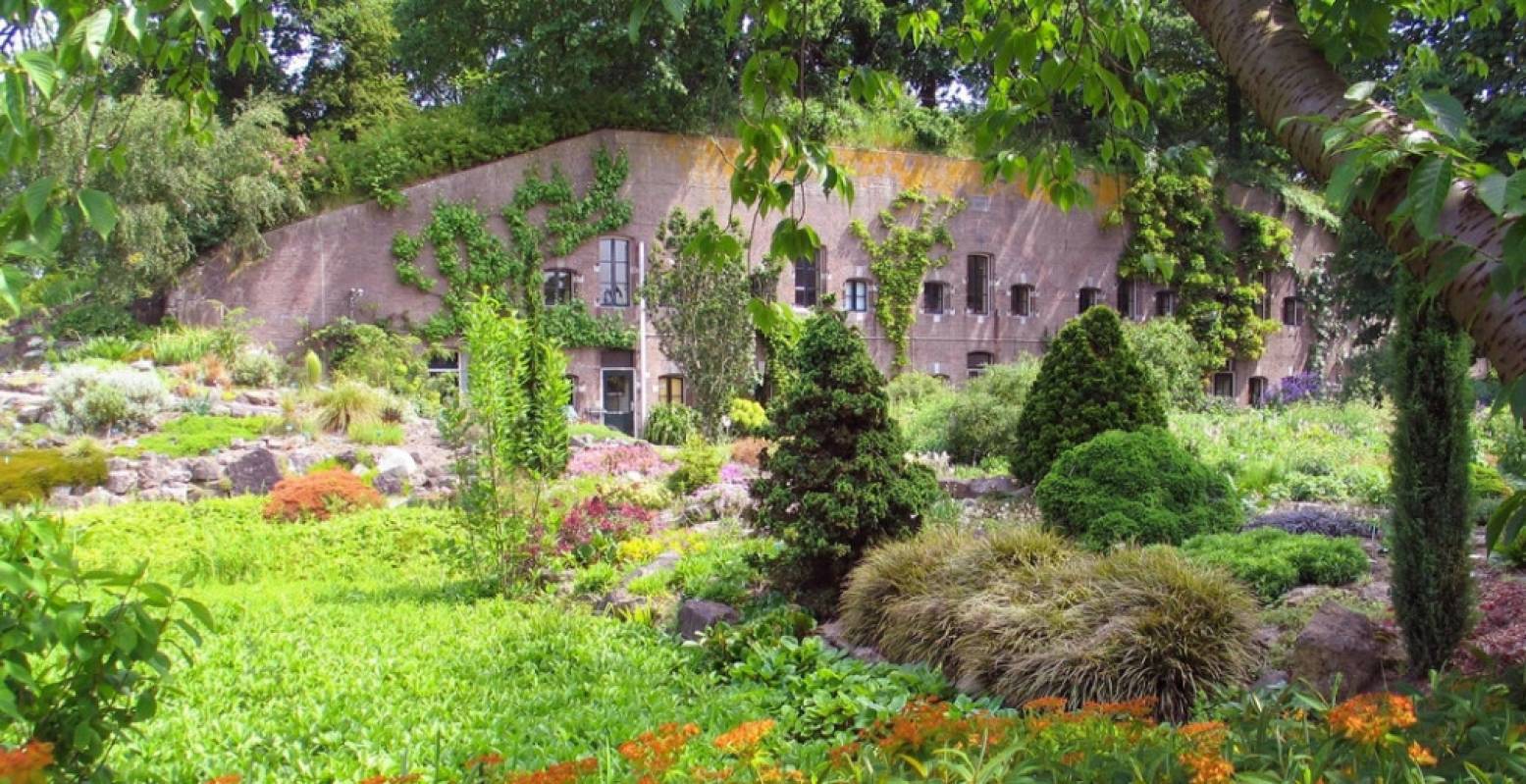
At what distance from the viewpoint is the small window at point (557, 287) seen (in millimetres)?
22125

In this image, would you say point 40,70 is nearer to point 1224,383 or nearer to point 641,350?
point 641,350

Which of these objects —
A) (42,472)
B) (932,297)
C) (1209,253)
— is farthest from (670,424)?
(1209,253)

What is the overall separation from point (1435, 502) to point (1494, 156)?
17.6m

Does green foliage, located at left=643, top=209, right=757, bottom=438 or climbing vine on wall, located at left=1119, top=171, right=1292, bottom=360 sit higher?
climbing vine on wall, located at left=1119, top=171, right=1292, bottom=360

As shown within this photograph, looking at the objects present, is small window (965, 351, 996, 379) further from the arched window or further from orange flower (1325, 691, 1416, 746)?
orange flower (1325, 691, 1416, 746)

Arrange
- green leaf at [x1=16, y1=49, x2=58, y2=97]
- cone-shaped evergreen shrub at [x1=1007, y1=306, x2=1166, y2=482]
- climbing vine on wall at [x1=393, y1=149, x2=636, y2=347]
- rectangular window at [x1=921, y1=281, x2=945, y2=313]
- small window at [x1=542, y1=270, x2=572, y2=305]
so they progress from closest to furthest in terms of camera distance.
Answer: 1. green leaf at [x1=16, y1=49, x2=58, y2=97]
2. cone-shaped evergreen shrub at [x1=1007, y1=306, x2=1166, y2=482]
3. climbing vine on wall at [x1=393, y1=149, x2=636, y2=347]
4. small window at [x1=542, y1=270, x2=572, y2=305]
5. rectangular window at [x1=921, y1=281, x2=945, y2=313]

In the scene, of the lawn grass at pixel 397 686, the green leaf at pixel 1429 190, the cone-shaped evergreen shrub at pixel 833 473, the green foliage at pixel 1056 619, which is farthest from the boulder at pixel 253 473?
the green leaf at pixel 1429 190

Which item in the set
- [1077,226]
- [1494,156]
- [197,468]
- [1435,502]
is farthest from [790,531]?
[1077,226]

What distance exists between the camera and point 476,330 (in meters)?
7.82

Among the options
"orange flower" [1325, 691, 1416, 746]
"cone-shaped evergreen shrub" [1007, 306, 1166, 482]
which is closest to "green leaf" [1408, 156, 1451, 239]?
"orange flower" [1325, 691, 1416, 746]

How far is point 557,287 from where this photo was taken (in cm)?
2220

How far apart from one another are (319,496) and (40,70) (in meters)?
11.0

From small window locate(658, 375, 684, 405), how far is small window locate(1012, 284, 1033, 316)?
31.6 feet

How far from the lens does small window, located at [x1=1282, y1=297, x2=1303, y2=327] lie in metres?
29.0
